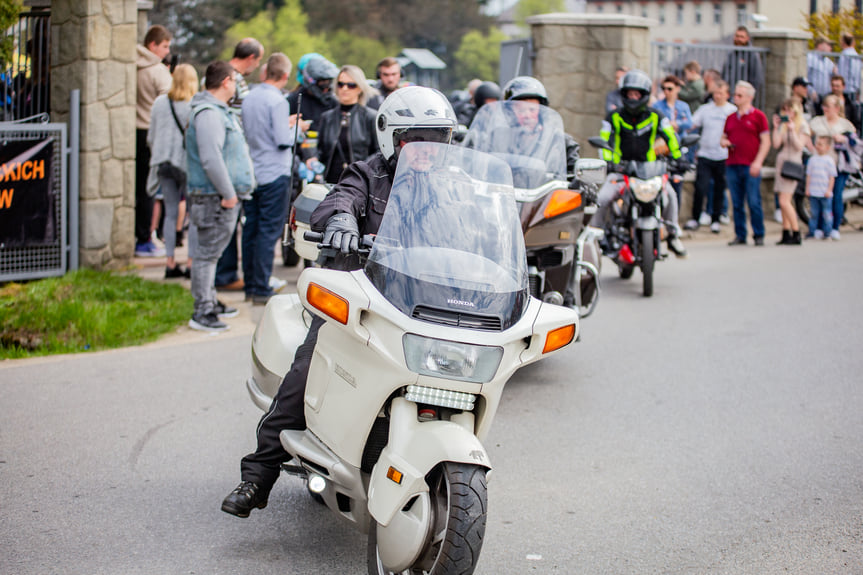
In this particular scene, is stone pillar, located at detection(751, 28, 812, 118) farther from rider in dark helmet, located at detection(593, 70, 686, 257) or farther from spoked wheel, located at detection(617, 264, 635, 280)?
spoked wheel, located at detection(617, 264, 635, 280)

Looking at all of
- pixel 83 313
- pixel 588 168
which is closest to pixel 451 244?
pixel 588 168

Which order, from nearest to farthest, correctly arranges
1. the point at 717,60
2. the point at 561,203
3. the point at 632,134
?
the point at 561,203, the point at 632,134, the point at 717,60

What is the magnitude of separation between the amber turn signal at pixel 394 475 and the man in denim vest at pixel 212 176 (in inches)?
186

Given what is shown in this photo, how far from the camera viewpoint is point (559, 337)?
12.0ft

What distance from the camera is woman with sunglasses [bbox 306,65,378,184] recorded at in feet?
28.5

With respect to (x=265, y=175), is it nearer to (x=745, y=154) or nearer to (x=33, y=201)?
(x=33, y=201)

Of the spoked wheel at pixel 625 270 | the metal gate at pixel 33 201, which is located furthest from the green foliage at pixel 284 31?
the metal gate at pixel 33 201

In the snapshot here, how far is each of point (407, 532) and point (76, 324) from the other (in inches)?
201

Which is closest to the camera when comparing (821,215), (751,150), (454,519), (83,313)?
(454,519)

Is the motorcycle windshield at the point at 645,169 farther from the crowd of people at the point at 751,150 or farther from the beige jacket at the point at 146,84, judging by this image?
the beige jacket at the point at 146,84

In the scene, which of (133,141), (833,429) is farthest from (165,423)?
(133,141)

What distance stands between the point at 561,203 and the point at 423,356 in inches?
138

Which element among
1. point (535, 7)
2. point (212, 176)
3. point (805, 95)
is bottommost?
point (212, 176)

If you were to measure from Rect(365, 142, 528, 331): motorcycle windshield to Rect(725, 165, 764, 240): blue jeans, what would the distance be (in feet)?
35.9
